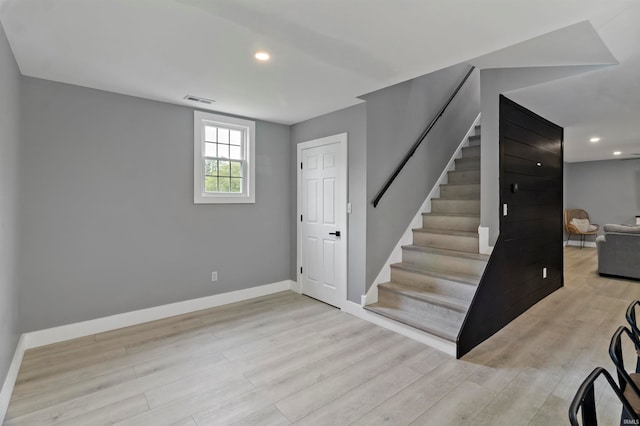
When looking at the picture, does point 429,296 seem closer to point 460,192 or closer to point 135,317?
point 460,192

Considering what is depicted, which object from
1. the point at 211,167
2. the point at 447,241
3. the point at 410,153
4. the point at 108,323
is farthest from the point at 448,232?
the point at 108,323

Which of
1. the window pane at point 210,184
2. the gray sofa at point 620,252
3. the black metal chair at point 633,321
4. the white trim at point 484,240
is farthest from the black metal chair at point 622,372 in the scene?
the gray sofa at point 620,252

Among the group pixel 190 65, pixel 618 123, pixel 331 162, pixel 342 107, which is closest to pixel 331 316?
pixel 331 162

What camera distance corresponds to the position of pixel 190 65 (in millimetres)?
2670

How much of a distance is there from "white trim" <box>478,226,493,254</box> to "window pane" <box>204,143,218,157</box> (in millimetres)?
3394

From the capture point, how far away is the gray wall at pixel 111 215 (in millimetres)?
2934

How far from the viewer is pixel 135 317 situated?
3.47 m

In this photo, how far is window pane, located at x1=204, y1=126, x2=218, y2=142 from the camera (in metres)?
4.00

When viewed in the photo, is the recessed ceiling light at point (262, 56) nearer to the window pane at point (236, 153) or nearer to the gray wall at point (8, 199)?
the gray wall at point (8, 199)

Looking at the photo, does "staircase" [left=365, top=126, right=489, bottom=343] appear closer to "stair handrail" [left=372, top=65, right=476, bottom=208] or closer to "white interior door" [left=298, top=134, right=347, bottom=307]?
"white interior door" [left=298, top=134, right=347, bottom=307]

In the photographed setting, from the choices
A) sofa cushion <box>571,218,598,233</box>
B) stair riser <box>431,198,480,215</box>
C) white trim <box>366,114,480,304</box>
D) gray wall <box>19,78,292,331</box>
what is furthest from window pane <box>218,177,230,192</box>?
sofa cushion <box>571,218,598,233</box>

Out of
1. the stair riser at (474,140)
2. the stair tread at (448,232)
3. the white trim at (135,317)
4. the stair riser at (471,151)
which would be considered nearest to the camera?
the white trim at (135,317)

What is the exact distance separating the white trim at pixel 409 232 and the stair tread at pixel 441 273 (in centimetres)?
11

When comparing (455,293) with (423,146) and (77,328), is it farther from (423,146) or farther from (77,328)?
(77,328)
